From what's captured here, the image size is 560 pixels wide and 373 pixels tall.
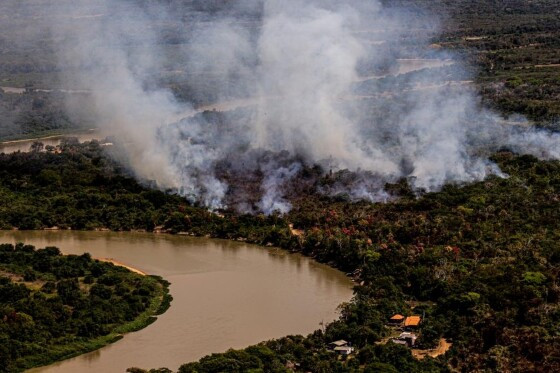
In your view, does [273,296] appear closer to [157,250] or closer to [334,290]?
[334,290]

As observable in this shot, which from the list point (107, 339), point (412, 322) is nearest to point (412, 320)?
point (412, 322)

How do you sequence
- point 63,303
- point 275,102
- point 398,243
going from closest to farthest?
point 63,303 → point 398,243 → point 275,102

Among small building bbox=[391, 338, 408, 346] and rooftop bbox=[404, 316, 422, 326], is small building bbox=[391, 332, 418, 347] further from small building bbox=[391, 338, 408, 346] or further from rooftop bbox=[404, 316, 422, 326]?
rooftop bbox=[404, 316, 422, 326]

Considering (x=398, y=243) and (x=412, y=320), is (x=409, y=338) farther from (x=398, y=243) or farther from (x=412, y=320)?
(x=398, y=243)

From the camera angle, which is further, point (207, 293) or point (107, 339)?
point (207, 293)

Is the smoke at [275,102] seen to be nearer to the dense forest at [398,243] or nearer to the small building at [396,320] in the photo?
the dense forest at [398,243]

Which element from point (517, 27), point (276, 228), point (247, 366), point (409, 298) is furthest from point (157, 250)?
point (517, 27)
